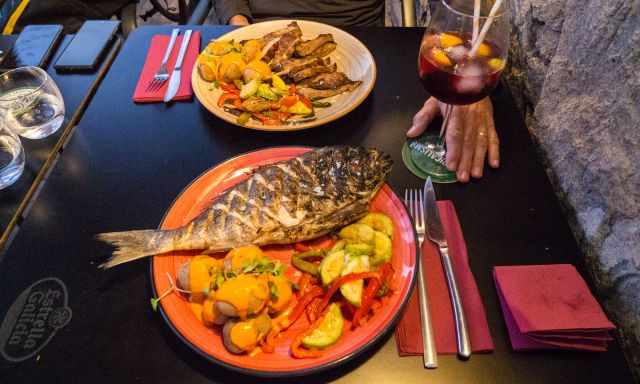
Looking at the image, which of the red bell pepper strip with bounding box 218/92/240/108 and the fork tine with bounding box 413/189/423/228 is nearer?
the fork tine with bounding box 413/189/423/228

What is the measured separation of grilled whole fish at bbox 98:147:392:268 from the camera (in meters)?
1.17

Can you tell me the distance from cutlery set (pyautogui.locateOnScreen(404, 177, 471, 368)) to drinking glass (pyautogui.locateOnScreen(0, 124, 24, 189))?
4.60 ft

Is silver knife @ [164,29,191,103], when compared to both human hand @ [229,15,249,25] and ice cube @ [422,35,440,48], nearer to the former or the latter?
human hand @ [229,15,249,25]

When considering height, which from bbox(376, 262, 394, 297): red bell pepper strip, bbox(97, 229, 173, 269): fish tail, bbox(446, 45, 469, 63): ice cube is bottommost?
bbox(97, 229, 173, 269): fish tail

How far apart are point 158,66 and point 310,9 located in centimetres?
102

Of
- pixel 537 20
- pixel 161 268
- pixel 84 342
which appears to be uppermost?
pixel 537 20

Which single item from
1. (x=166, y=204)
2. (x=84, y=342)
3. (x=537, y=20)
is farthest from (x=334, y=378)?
(x=537, y=20)

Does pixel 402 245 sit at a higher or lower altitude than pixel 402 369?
higher

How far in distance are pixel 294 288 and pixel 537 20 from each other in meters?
1.26

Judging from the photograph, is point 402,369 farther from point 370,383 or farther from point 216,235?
point 216,235

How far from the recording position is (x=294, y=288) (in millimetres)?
1111

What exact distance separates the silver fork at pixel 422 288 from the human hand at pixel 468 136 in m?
0.20

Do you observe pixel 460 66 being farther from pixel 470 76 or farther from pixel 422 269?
pixel 422 269

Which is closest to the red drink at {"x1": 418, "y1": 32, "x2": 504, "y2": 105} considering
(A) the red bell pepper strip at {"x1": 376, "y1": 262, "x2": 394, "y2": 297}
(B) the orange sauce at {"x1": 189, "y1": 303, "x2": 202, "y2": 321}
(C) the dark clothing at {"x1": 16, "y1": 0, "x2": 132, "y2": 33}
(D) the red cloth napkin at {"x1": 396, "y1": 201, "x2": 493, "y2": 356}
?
(D) the red cloth napkin at {"x1": 396, "y1": 201, "x2": 493, "y2": 356}
